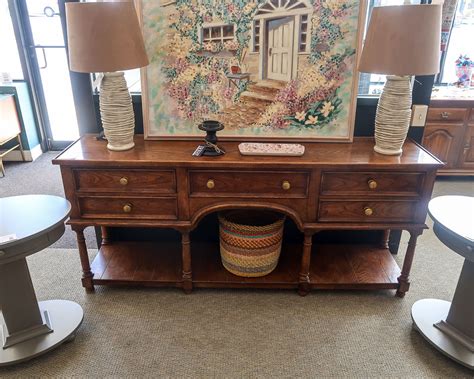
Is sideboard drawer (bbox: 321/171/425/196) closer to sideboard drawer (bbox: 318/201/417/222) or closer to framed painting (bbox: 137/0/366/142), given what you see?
sideboard drawer (bbox: 318/201/417/222)

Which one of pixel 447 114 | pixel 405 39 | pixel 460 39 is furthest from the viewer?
pixel 460 39

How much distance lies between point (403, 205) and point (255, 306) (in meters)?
0.91

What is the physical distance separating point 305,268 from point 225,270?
454 mm

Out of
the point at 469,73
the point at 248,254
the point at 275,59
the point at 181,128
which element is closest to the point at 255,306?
the point at 248,254

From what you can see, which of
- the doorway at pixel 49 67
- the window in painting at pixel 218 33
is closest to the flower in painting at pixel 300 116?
the window in painting at pixel 218 33

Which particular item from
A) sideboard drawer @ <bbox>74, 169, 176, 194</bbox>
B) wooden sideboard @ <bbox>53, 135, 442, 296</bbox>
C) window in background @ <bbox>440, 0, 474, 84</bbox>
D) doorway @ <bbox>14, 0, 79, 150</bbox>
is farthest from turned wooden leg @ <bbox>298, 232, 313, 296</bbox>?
doorway @ <bbox>14, 0, 79, 150</bbox>

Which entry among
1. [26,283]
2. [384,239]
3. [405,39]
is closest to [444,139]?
[384,239]

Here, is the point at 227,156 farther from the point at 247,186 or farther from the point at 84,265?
the point at 84,265

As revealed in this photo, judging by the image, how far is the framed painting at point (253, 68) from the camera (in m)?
1.89

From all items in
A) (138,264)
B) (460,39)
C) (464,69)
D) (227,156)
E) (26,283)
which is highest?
(460,39)

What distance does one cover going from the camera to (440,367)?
1694 mm

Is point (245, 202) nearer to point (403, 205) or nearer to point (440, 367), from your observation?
point (403, 205)

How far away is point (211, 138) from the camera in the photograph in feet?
6.22

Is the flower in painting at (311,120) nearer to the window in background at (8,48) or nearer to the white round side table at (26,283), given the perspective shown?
the white round side table at (26,283)
